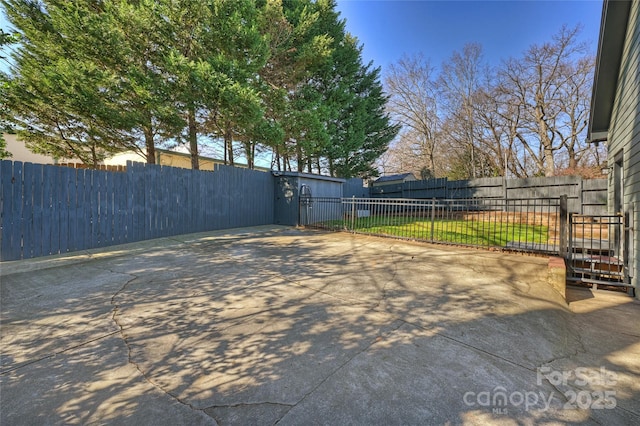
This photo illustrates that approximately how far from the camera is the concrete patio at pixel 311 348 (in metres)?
1.63

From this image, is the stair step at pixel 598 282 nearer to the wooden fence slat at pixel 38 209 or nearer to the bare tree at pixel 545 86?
the wooden fence slat at pixel 38 209

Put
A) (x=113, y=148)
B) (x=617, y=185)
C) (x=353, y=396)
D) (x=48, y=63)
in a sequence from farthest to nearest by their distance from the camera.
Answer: (x=113, y=148) < (x=48, y=63) < (x=617, y=185) < (x=353, y=396)

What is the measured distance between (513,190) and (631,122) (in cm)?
777

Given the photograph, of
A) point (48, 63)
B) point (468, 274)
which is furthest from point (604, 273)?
point (48, 63)

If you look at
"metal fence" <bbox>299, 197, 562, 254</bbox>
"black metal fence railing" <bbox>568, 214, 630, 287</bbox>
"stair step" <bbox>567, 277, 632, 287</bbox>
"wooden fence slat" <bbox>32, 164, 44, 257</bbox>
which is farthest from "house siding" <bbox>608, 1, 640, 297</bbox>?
"wooden fence slat" <bbox>32, 164, 44, 257</bbox>

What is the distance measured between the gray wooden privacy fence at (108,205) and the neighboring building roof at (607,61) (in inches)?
387

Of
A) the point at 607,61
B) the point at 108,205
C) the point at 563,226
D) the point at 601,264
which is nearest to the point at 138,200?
the point at 108,205

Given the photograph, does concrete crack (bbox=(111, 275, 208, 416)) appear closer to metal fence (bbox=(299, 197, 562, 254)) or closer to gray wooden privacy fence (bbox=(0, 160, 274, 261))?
gray wooden privacy fence (bbox=(0, 160, 274, 261))

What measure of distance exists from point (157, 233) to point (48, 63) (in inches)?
A: 298

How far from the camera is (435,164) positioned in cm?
2505

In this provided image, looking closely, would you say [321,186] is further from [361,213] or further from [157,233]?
[157,233]

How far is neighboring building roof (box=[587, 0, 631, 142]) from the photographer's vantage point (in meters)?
5.02

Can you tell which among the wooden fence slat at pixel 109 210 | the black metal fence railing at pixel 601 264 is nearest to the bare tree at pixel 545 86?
the black metal fence railing at pixel 601 264

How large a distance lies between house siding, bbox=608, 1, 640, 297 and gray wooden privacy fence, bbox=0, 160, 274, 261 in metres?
9.60
